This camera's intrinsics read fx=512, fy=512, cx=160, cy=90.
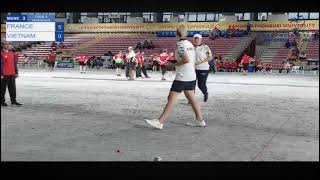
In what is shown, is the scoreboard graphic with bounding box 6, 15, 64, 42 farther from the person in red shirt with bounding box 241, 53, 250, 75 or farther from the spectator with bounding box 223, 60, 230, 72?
the spectator with bounding box 223, 60, 230, 72

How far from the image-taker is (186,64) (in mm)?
5785

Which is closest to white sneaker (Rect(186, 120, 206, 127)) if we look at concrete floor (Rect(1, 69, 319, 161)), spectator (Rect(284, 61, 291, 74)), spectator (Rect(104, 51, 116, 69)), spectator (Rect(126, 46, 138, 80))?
concrete floor (Rect(1, 69, 319, 161))

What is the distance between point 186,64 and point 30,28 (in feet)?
5.93

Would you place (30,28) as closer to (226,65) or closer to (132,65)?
(132,65)

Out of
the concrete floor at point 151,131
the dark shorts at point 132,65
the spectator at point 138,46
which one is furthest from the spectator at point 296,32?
the concrete floor at point 151,131

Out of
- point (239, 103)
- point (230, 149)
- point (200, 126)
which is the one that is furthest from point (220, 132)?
point (239, 103)

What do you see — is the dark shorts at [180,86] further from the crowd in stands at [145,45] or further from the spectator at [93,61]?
Result: the spectator at [93,61]

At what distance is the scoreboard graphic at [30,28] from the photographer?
4.69m

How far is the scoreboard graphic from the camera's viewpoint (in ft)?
15.4

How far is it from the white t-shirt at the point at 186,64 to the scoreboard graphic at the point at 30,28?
1.40 metres

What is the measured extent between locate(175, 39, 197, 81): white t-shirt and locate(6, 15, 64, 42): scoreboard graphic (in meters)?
1.40
